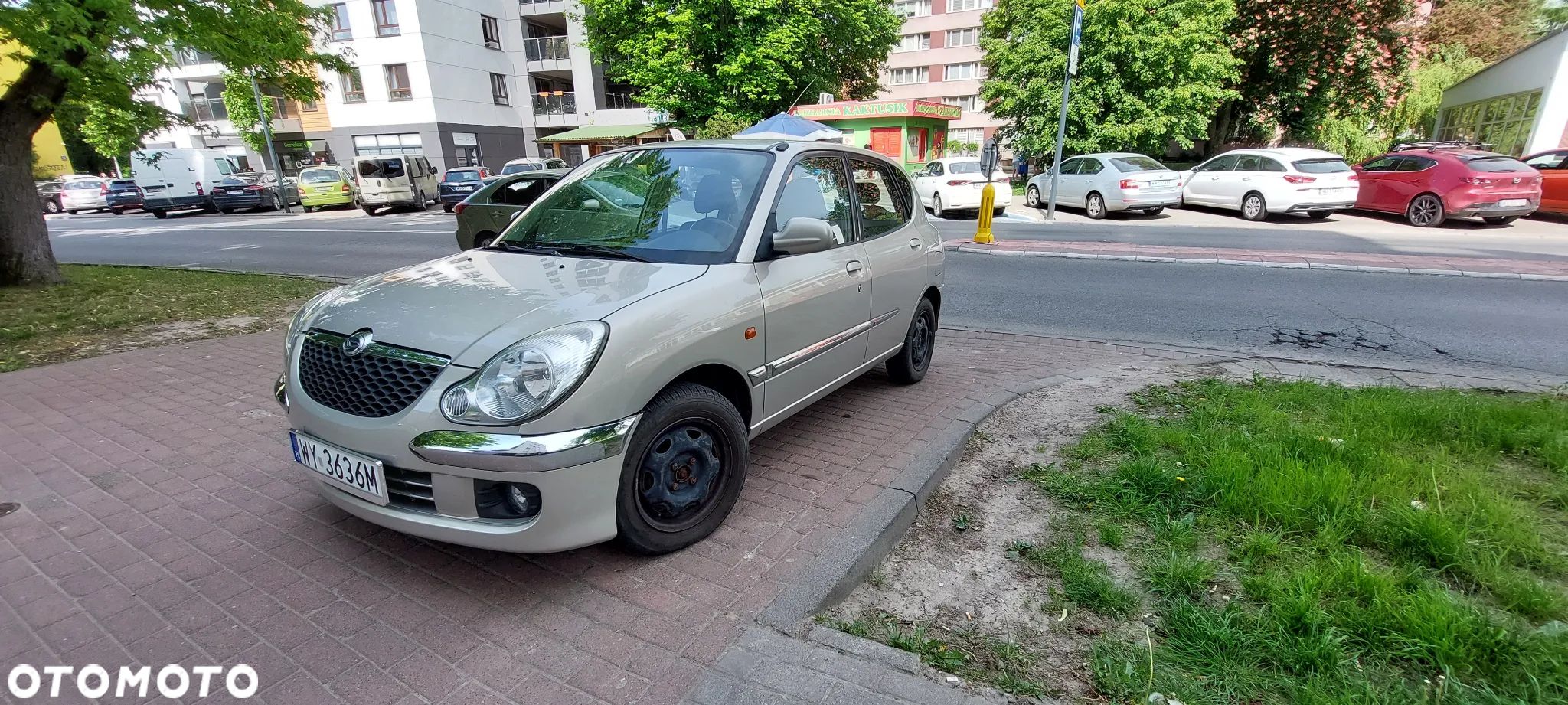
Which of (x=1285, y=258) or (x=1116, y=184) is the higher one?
(x=1116, y=184)

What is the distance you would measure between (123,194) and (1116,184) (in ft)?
128

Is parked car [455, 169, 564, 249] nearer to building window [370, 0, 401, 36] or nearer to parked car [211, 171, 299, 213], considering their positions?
parked car [211, 171, 299, 213]

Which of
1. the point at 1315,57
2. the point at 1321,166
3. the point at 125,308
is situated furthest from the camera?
the point at 1315,57

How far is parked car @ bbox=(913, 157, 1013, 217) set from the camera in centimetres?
1795

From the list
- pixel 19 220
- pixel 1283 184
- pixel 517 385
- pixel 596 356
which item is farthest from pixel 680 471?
pixel 1283 184

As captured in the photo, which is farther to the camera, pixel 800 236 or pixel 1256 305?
pixel 1256 305

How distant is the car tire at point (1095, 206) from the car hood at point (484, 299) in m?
16.5

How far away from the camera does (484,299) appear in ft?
9.22

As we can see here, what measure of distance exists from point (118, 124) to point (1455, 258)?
19.0 meters

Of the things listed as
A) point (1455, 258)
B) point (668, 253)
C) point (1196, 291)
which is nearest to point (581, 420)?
point (668, 253)

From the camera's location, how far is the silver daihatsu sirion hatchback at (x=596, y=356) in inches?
96.1

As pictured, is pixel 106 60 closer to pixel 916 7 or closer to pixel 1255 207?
pixel 1255 207

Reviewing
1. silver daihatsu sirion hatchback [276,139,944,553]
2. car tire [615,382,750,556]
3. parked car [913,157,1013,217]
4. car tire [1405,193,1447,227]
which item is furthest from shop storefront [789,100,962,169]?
car tire [615,382,750,556]

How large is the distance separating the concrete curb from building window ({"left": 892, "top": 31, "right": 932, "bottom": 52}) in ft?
161
